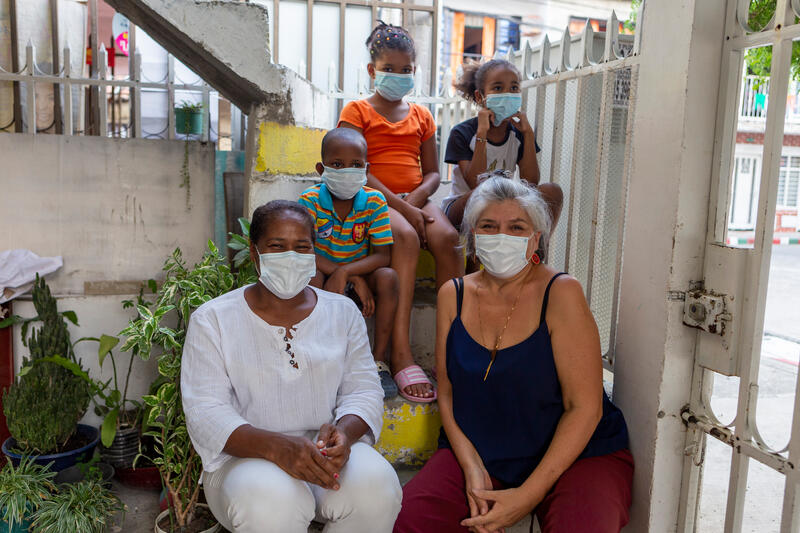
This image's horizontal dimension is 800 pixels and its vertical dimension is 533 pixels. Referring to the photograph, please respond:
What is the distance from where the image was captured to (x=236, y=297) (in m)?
2.33

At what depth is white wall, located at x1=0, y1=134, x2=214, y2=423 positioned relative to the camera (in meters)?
3.70

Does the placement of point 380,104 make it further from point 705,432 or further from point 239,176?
point 705,432

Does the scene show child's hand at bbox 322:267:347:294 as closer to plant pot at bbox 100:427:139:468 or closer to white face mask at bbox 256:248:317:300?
white face mask at bbox 256:248:317:300

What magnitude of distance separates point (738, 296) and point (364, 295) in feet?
4.88

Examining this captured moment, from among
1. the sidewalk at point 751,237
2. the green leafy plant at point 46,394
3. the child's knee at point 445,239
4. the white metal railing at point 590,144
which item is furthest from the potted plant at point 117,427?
the sidewalk at point 751,237

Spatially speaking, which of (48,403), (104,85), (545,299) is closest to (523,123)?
(545,299)

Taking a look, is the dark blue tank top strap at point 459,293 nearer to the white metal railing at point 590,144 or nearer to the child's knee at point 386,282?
the child's knee at point 386,282


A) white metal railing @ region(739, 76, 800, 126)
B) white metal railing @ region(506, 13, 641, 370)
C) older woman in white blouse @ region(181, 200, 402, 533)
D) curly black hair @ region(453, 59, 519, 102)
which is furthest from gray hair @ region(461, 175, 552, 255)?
white metal railing @ region(739, 76, 800, 126)

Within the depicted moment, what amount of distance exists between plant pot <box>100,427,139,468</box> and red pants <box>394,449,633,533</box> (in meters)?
1.70

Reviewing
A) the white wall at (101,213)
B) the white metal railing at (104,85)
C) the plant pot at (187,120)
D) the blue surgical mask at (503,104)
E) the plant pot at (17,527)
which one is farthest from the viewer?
the plant pot at (187,120)

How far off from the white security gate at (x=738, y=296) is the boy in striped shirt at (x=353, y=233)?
1.25 metres

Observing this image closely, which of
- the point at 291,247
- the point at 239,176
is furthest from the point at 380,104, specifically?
the point at 291,247

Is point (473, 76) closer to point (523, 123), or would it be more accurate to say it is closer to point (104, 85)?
point (523, 123)

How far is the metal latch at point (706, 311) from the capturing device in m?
2.08
